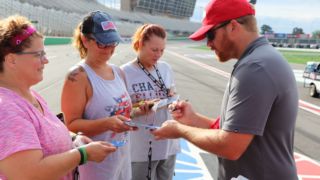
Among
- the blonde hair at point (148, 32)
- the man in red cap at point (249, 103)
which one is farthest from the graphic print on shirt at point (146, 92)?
the man in red cap at point (249, 103)

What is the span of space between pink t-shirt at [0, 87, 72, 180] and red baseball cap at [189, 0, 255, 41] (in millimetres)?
1051

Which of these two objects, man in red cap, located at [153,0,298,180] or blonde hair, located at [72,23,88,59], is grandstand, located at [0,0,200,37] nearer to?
blonde hair, located at [72,23,88,59]

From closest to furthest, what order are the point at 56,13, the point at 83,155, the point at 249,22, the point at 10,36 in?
the point at 10,36 → the point at 83,155 → the point at 249,22 → the point at 56,13

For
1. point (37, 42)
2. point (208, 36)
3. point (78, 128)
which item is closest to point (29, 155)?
point (37, 42)

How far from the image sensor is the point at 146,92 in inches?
148

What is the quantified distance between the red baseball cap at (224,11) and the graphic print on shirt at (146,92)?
154 cm

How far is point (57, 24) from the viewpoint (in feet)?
219

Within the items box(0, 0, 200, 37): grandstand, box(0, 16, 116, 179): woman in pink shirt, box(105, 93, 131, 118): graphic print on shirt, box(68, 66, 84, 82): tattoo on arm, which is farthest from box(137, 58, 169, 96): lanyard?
box(0, 0, 200, 37): grandstand

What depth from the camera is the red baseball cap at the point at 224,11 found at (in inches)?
85.3

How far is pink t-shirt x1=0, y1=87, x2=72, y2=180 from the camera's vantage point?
70.1 inches

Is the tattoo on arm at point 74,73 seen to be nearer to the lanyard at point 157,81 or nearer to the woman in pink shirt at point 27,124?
the woman in pink shirt at point 27,124

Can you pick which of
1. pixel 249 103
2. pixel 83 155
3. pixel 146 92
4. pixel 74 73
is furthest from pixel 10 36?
pixel 146 92

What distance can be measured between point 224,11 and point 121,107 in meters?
1.24

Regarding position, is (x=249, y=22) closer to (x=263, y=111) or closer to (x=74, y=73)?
(x=263, y=111)
